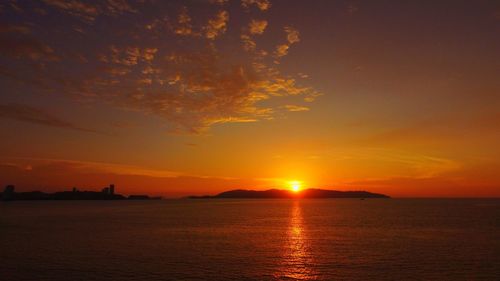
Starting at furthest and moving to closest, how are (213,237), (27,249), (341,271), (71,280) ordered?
(213,237) → (27,249) → (341,271) → (71,280)

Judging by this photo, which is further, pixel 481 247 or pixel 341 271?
pixel 481 247

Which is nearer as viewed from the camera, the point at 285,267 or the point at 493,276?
the point at 493,276

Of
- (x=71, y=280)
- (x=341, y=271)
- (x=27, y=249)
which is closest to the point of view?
(x=71, y=280)

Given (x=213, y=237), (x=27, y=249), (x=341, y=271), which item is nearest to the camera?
(x=341, y=271)

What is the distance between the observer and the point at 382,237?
70312 millimetres

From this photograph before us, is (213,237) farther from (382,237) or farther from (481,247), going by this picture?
(481,247)

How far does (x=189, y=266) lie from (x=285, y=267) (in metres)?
10.7

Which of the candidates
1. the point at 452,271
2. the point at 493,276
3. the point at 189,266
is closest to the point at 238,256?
the point at 189,266

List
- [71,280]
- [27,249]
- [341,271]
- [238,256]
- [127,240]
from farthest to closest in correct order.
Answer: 1. [127,240]
2. [27,249]
3. [238,256]
4. [341,271]
5. [71,280]

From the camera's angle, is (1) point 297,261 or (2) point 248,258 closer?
(1) point 297,261

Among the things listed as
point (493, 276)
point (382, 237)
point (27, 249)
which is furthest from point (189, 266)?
point (382, 237)

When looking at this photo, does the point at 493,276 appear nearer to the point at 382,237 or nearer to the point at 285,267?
the point at 285,267

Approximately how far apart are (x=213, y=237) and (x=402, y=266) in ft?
120

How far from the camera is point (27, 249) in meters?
54.3
